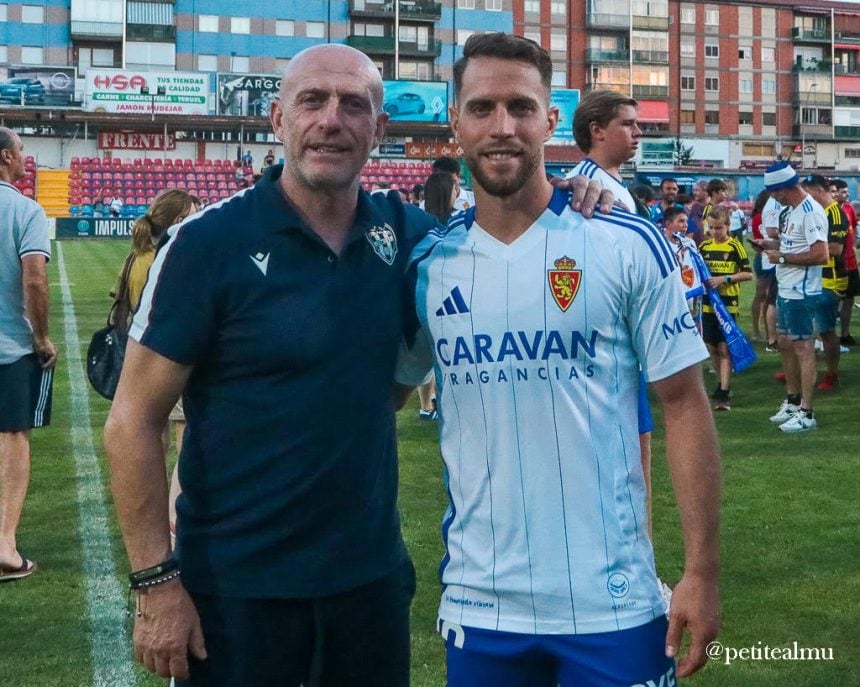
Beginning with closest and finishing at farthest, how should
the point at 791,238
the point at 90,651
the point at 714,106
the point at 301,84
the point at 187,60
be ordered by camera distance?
1. the point at 301,84
2. the point at 90,651
3. the point at 791,238
4. the point at 187,60
5. the point at 714,106

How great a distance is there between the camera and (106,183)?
178 feet

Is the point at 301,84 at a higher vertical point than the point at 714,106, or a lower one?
lower

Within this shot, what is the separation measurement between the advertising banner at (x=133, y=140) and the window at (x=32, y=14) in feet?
43.6

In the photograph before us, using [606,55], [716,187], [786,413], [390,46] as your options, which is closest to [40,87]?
[390,46]

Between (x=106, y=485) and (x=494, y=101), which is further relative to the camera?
(x=106, y=485)

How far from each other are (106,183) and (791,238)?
4783 cm

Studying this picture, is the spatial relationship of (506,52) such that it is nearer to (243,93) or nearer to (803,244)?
(803,244)

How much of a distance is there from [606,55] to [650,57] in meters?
4.44

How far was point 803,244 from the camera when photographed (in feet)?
33.9

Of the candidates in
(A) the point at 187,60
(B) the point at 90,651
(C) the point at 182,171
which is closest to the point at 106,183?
(C) the point at 182,171

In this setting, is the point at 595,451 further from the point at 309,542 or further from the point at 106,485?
the point at 106,485

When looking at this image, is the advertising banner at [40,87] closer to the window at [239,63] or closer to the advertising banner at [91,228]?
the window at [239,63]

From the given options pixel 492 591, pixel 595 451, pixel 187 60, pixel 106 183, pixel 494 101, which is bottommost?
pixel 492 591

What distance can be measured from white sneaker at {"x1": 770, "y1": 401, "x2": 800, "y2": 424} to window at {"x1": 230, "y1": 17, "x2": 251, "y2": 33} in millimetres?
68447
